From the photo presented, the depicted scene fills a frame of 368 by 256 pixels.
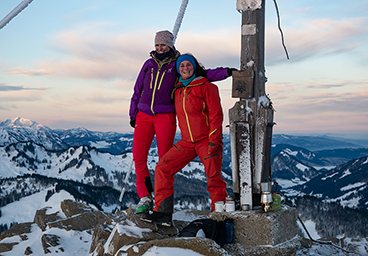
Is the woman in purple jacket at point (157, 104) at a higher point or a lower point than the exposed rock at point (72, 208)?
higher

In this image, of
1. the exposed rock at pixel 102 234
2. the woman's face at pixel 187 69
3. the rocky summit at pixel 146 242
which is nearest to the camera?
the rocky summit at pixel 146 242

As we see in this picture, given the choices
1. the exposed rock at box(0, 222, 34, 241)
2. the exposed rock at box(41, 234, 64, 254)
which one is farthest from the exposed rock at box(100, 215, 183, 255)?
the exposed rock at box(0, 222, 34, 241)

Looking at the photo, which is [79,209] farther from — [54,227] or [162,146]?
[162,146]

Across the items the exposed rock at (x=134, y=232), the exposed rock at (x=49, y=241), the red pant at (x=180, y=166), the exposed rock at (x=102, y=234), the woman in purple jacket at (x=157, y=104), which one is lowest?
the exposed rock at (x=49, y=241)

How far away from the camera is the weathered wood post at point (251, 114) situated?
5348 mm

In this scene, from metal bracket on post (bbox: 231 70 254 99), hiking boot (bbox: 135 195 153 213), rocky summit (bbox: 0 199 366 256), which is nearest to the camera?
rocky summit (bbox: 0 199 366 256)

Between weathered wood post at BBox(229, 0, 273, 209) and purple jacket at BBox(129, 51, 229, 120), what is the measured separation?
0.60 metres

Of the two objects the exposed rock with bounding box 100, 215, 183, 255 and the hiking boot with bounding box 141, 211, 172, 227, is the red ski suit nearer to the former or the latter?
the hiking boot with bounding box 141, 211, 172, 227

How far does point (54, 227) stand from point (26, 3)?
1122 centimetres

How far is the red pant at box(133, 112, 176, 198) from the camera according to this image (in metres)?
6.02

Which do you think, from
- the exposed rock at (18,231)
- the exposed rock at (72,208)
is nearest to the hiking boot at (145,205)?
the exposed rock at (72,208)

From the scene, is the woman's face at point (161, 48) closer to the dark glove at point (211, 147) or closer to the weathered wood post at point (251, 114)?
the weathered wood post at point (251, 114)

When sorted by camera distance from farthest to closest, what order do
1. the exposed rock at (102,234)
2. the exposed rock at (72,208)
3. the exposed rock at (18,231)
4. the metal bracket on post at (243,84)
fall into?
the exposed rock at (72,208)
the exposed rock at (18,231)
the exposed rock at (102,234)
the metal bracket on post at (243,84)

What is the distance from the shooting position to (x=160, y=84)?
6.02 m
